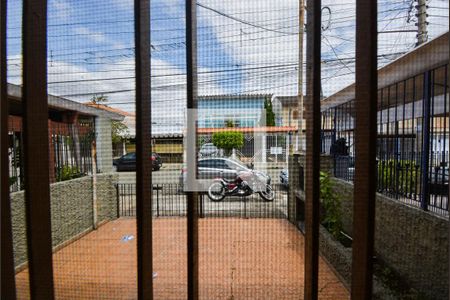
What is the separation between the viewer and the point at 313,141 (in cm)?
88

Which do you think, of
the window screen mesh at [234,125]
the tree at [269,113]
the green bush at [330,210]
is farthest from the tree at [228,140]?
the green bush at [330,210]

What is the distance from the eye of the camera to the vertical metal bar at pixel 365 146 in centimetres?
82

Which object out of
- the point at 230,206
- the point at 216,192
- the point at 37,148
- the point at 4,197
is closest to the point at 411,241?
the point at 230,206

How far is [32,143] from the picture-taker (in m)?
0.99

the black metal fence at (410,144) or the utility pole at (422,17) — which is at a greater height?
the utility pole at (422,17)

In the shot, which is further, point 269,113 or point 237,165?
point 237,165

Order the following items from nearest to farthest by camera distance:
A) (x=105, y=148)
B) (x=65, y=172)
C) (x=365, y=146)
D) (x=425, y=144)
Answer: (x=365, y=146) < (x=105, y=148) < (x=425, y=144) < (x=65, y=172)

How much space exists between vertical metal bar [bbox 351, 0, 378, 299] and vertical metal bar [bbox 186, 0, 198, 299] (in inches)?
22.4

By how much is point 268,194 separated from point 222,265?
504 mm

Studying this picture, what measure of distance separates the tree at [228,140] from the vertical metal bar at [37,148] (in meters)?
0.69

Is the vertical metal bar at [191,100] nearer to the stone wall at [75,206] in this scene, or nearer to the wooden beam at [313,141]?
the wooden beam at [313,141]

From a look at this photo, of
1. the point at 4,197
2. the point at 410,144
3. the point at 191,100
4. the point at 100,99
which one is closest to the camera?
the point at 191,100

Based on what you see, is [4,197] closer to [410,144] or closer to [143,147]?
[143,147]

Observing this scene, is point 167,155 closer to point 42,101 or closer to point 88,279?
point 42,101
